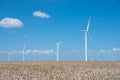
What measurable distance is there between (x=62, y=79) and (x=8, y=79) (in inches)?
111

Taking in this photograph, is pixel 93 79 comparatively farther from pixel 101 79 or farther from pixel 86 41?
pixel 86 41

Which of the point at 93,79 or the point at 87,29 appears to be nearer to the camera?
the point at 93,79

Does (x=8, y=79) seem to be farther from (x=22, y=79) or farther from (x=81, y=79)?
(x=81, y=79)

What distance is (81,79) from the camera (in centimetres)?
1545

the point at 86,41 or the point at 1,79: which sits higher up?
the point at 86,41

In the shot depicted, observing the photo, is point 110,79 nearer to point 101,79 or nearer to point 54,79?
point 101,79

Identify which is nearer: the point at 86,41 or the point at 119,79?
the point at 119,79

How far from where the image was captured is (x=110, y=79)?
1568 cm

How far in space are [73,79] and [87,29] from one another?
51516 millimetres

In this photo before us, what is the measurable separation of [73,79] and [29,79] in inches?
89.2

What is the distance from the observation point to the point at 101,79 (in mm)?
15648

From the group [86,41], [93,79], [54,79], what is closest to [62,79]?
[54,79]

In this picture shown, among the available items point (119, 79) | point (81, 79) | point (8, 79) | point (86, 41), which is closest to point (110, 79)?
point (119, 79)

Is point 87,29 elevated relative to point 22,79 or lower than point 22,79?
elevated
